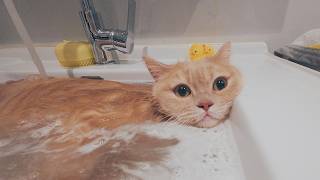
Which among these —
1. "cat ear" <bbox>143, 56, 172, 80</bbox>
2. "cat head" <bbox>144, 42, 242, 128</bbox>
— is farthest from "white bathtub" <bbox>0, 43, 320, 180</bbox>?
"cat ear" <bbox>143, 56, 172, 80</bbox>

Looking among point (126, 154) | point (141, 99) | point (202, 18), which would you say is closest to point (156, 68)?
point (141, 99)

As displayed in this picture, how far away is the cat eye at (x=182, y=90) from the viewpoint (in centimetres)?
55

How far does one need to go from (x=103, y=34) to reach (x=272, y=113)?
1.82 feet

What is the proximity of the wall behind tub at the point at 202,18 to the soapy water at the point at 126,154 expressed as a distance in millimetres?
430

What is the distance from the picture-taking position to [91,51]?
0.89 metres

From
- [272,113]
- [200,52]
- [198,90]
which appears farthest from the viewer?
[200,52]

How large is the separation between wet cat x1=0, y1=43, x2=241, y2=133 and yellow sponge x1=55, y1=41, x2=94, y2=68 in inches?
5.2

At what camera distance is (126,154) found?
0.49 metres

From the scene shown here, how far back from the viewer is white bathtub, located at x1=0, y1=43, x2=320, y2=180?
329 millimetres

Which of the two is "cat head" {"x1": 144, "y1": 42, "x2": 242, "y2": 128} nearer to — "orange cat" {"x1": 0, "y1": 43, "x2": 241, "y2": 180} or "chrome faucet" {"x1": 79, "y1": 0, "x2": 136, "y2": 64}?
"orange cat" {"x1": 0, "y1": 43, "x2": 241, "y2": 180}

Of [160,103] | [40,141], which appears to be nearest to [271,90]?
[160,103]

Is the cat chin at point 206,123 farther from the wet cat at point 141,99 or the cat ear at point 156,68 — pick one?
the cat ear at point 156,68

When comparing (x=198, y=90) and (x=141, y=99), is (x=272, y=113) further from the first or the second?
(x=141, y=99)

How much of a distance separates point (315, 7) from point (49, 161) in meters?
0.79
